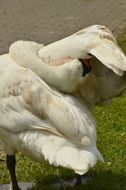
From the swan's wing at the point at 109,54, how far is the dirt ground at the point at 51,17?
6.62 meters

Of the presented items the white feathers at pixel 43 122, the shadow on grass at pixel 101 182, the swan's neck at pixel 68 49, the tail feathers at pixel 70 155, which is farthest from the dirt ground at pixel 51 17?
the tail feathers at pixel 70 155

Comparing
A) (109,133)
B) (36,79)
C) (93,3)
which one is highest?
(36,79)

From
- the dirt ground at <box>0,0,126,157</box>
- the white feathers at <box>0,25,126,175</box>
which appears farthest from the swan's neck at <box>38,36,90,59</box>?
the dirt ground at <box>0,0,126,157</box>

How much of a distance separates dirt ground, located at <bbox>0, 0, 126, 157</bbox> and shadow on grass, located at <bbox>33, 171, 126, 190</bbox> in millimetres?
5816

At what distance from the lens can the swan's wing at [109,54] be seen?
5.14m

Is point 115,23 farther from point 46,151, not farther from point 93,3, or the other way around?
point 46,151

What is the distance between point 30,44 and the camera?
19.1ft

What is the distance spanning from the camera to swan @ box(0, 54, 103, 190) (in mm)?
5344

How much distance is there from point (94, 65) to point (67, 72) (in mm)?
324

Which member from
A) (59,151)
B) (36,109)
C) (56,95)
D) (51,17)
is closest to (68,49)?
(56,95)

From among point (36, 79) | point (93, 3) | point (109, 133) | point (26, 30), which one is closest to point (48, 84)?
point (36, 79)

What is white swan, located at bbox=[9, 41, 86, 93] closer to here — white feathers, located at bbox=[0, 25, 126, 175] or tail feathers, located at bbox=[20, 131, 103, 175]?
white feathers, located at bbox=[0, 25, 126, 175]

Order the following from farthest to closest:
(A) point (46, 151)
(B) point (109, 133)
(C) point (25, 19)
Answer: (C) point (25, 19) → (B) point (109, 133) → (A) point (46, 151)

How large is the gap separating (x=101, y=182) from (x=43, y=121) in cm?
115
